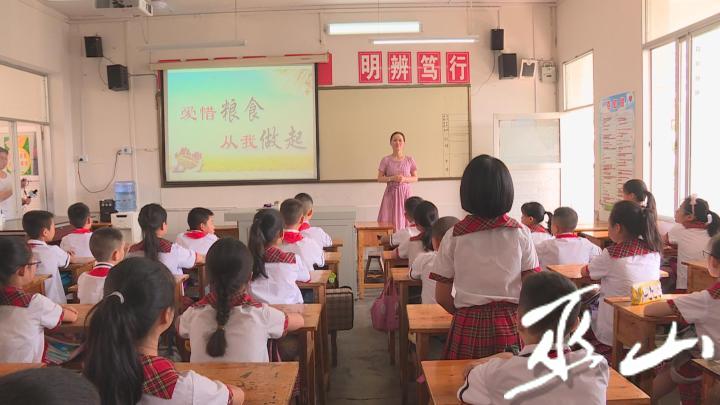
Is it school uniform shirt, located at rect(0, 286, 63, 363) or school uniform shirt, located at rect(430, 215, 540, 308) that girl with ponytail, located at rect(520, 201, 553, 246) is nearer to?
school uniform shirt, located at rect(430, 215, 540, 308)

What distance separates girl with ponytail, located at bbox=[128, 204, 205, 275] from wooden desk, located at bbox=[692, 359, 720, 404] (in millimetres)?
2802

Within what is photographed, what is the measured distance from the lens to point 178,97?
7047 mm

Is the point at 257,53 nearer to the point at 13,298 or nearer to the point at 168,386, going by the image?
the point at 13,298

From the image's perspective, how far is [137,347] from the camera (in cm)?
133

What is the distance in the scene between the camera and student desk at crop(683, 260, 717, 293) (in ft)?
10.4

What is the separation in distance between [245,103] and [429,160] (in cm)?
242

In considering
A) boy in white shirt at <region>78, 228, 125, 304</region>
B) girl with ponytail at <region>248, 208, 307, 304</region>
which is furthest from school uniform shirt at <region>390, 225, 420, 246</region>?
boy in white shirt at <region>78, 228, 125, 304</region>

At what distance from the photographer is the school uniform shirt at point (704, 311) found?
209 cm

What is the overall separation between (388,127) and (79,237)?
3807 millimetres

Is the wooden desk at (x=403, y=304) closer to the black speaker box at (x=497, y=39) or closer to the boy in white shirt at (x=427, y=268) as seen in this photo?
the boy in white shirt at (x=427, y=268)

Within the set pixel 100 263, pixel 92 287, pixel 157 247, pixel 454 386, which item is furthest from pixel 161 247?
pixel 454 386

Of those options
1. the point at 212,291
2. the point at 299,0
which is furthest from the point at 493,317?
the point at 299,0

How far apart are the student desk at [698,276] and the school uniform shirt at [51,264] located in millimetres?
3951

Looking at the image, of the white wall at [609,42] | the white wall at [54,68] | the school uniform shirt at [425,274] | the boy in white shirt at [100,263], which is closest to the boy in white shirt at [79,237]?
the boy in white shirt at [100,263]
